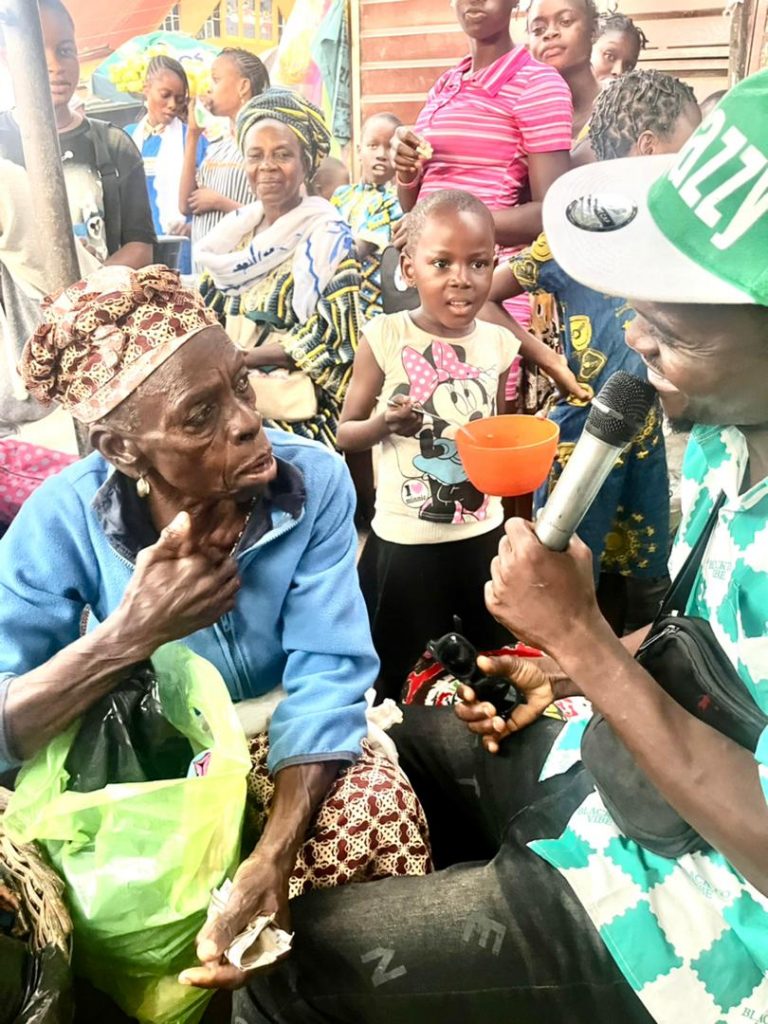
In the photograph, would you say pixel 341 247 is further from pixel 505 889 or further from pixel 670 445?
pixel 505 889

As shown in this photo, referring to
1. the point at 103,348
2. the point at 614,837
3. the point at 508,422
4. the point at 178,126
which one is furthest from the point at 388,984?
the point at 178,126

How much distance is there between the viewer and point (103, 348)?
124cm

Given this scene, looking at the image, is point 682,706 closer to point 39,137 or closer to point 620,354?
point 620,354

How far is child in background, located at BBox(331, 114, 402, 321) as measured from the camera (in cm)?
233

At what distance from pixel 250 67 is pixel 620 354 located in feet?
4.13

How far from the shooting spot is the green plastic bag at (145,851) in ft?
3.91

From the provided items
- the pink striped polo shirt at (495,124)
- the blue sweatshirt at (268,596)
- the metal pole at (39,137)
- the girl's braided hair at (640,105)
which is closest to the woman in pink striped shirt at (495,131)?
the pink striped polo shirt at (495,124)

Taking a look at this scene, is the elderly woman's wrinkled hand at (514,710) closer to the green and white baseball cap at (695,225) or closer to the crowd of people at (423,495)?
the crowd of people at (423,495)

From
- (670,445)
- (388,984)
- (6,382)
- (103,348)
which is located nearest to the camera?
(388,984)

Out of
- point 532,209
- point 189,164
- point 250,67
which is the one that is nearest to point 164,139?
point 189,164

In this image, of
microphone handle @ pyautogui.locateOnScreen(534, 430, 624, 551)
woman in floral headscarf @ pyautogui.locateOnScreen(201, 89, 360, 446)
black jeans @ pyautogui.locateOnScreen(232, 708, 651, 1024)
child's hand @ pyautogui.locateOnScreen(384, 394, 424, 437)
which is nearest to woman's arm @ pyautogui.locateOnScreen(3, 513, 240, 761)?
black jeans @ pyautogui.locateOnScreen(232, 708, 651, 1024)

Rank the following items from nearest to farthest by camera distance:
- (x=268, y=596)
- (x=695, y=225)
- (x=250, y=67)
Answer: (x=695, y=225) < (x=268, y=596) < (x=250, y=67)

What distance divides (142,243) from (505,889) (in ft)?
6.10

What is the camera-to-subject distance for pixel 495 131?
83.6 inches
